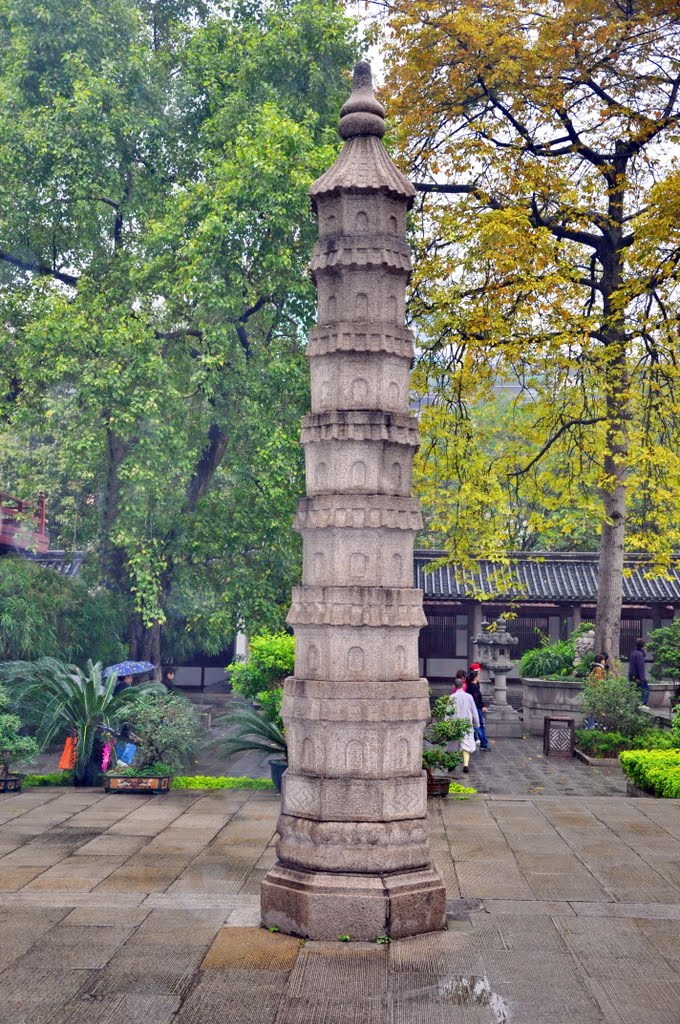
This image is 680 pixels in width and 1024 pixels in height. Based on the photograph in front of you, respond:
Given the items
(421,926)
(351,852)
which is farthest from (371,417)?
(421,926)

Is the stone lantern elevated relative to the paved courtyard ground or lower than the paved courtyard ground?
elevated

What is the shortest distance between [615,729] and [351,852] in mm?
12043

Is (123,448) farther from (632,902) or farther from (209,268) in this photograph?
(632,902)

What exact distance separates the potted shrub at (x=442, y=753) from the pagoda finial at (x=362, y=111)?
7.94 m

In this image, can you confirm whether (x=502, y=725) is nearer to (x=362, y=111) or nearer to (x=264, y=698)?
(x=264, y=698)

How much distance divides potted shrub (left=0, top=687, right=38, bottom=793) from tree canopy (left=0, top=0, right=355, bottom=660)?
14.3 feet

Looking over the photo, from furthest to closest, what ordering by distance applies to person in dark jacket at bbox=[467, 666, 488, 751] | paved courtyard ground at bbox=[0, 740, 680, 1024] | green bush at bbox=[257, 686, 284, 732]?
person in dark jacket at bbox=[467, 666, 488, 751] < green bush at bbox=[257, 686, 284, 732] < paved courtyard ground at bbox=[0, 740, 680, 1024]

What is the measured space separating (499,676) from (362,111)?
17.5m

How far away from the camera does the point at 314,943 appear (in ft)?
24.2

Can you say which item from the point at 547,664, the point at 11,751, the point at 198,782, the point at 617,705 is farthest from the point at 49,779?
the point at 547,664

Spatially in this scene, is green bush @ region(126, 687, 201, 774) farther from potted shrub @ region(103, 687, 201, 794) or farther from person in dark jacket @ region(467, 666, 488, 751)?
person in dark jacket @ region(467, 666, 488, 751)

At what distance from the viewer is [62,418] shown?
2158 centimetres

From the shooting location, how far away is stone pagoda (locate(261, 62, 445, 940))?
770cm

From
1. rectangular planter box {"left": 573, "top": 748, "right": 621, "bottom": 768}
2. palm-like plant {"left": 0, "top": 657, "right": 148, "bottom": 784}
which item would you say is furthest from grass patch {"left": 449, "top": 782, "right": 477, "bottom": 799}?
palm-like plant {"left": 0, "top": 657, "right": 148, "bottom": 784}
